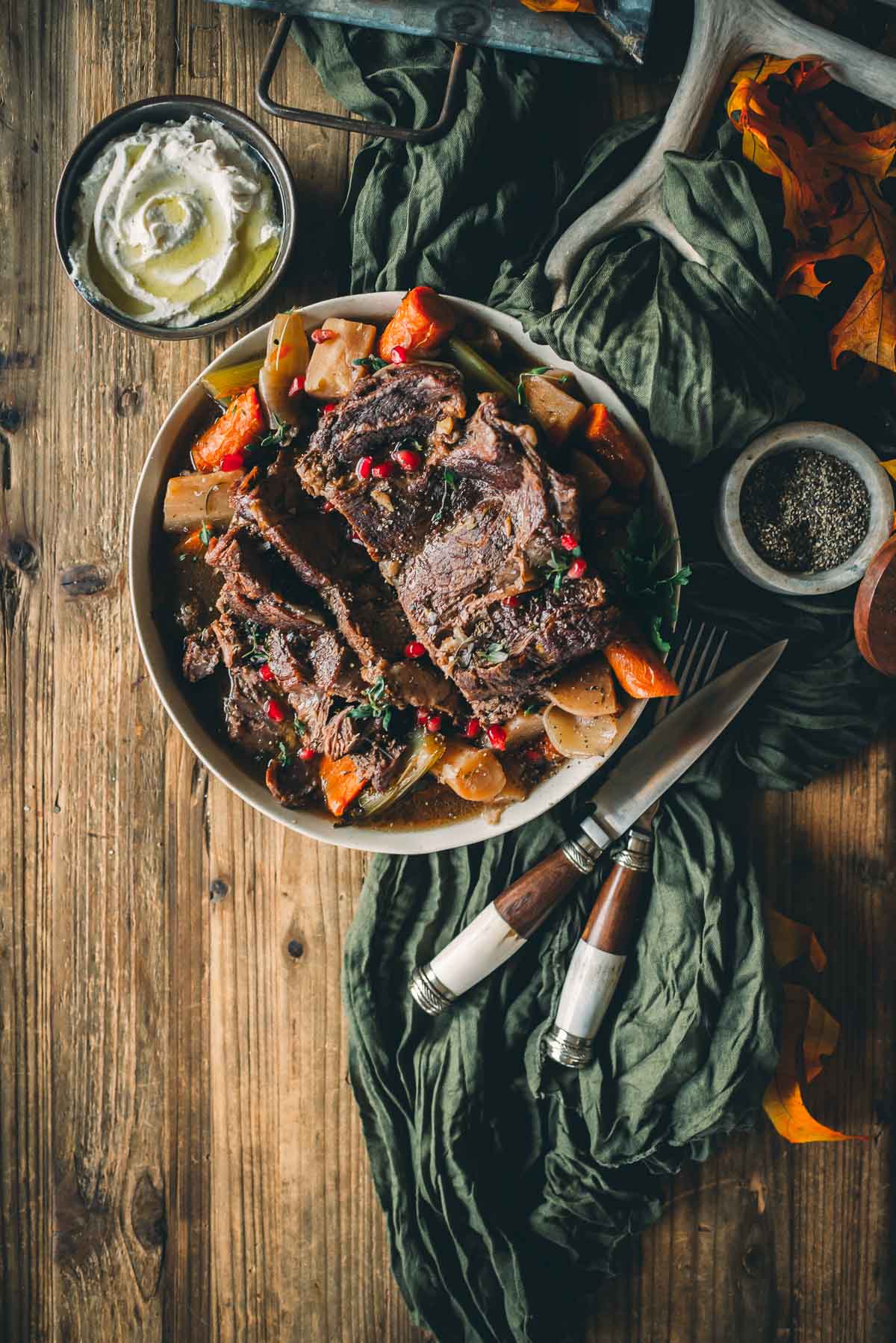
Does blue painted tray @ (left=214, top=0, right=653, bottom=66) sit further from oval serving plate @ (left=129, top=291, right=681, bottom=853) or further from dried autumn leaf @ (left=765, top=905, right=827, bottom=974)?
dried autumn leaf @ (left=765, top=905, right=827, bottom=974)

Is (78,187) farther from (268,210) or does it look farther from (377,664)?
(377,664)

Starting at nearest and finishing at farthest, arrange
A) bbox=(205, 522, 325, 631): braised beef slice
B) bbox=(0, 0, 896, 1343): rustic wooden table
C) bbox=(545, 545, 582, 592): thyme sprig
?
bbox=(545, 545, 582, 592): thyme sprig → bbox=(205, 522, 325, 631): braised beef slice → bbox=(0, 0, 896, 1343): rustic wooden table

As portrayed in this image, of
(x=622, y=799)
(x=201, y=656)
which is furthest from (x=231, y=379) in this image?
(x=622, y=799)

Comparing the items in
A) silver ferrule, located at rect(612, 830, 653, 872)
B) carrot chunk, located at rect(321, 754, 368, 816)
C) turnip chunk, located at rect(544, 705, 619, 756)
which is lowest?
silver ferrule, located at rect(612, 830, 653, 872)

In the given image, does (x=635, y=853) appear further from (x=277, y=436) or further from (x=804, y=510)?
(x=277, y=436)

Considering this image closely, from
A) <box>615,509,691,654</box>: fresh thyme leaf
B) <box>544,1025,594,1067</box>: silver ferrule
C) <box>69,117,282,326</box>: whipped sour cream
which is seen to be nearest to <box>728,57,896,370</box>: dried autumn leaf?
<box>615,509,691,654</box>: fresh thyme leaf

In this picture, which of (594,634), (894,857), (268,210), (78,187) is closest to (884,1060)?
(894,857)

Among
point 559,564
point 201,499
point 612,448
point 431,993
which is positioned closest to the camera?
point 559,564
